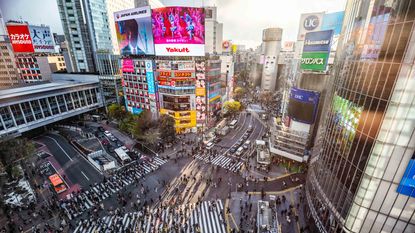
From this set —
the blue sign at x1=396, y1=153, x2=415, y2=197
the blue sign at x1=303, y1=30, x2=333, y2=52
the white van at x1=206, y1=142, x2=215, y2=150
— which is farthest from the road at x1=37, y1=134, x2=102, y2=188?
the blue sign at x1=303, y1=30, x2=333, y2=52

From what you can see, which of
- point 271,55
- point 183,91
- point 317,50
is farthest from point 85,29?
point 271,55

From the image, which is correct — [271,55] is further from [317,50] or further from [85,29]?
[85,29]

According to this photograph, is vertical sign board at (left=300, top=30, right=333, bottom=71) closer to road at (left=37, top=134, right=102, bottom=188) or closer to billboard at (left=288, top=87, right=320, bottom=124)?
billboard at (left=288, top=87, right=320, bottom=124)

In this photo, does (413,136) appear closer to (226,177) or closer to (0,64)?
(226,177)

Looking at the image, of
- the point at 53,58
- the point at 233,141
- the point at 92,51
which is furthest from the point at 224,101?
the point at 53,58

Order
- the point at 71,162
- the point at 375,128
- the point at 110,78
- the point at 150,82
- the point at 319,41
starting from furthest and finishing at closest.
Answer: the point at 110,78 → the point at 150,82 → the point at 71,162 → the point at 319,41 → the point at 375,128
